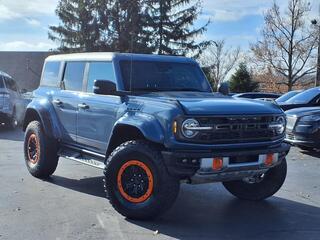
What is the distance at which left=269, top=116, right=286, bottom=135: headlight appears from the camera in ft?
20.5

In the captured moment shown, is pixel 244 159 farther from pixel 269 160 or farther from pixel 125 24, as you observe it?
pixel 125 24

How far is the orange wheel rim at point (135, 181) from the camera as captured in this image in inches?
231

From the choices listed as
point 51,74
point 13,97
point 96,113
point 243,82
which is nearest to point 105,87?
point 96,113

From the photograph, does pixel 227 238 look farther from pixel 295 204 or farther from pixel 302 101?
pixel 302 101

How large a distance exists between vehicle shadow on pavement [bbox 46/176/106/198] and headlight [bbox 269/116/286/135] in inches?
101

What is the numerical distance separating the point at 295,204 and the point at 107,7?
33233 millimetres

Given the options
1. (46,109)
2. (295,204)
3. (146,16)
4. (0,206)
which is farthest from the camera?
(146,16)

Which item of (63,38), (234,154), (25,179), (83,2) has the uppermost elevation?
(83,2)

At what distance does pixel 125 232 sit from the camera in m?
5.50

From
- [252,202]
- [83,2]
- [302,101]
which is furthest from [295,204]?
[83,2]

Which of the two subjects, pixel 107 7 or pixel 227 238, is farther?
pixel 107 7

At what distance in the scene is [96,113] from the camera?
271 inches

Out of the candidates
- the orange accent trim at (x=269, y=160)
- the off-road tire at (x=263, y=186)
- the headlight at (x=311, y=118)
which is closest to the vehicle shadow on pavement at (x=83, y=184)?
the off-road tire at (x=263, y=186)

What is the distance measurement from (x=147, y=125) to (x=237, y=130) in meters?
1.04
